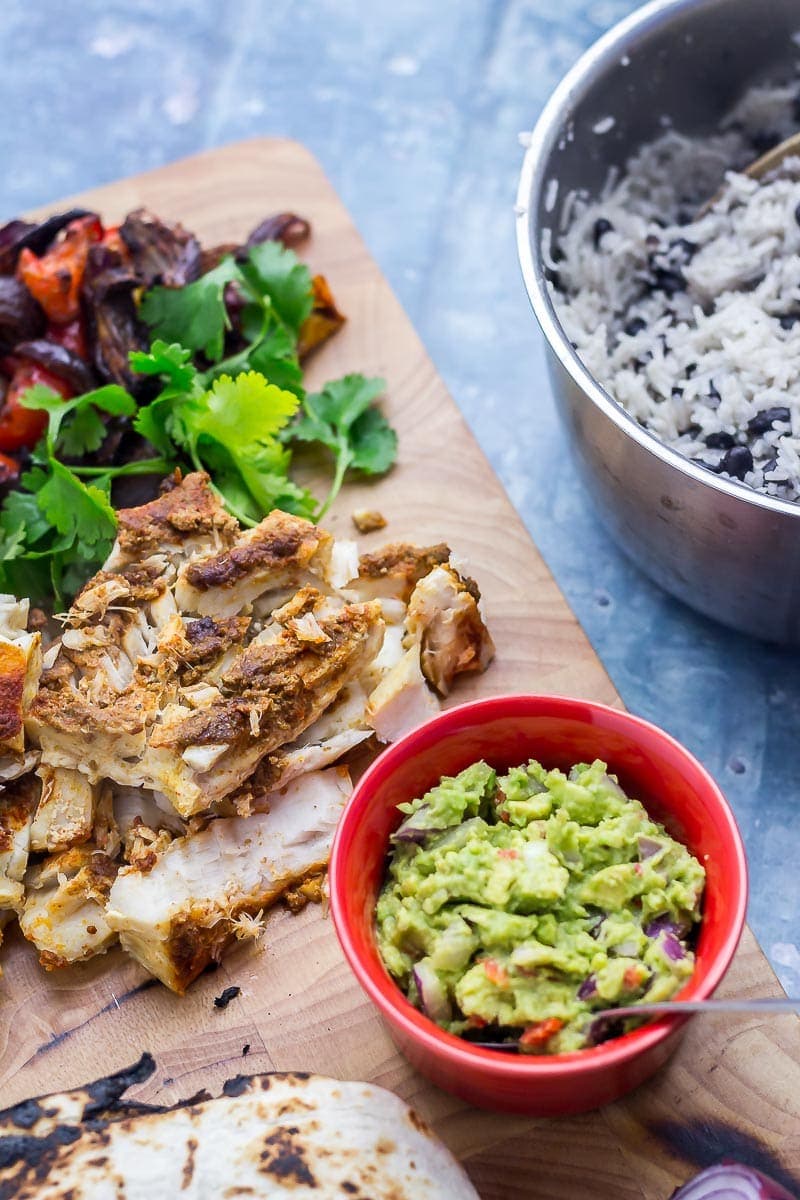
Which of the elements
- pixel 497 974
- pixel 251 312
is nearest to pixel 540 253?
pixel 251 312

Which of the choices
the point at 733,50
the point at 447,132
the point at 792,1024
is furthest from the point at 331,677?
the point at 447,132

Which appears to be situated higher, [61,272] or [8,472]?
[61,272]

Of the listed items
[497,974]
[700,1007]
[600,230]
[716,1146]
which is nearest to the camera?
[700,1007]

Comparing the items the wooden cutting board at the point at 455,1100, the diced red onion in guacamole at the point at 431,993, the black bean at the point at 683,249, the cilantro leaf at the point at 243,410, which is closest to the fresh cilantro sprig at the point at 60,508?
the cilantro leaf at the point at 243,410

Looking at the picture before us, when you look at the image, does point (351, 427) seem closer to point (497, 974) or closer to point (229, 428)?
point (229, 428)

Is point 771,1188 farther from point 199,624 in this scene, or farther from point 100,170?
point 100,170

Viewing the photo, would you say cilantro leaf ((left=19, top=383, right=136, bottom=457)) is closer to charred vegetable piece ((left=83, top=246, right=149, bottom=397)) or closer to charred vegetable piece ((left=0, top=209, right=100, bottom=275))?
charred vegetable piece ((left=83, top=246, right=149, bottom=397))

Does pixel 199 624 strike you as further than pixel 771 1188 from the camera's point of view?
Yes
